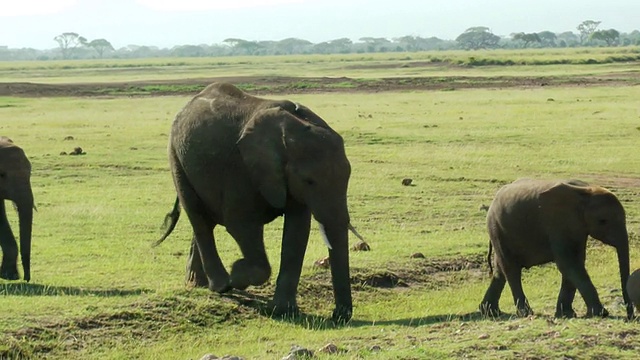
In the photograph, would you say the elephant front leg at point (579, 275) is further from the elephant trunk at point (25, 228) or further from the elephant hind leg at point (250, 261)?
the elephant trunk at point (25, 228)

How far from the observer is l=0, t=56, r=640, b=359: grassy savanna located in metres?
9.58

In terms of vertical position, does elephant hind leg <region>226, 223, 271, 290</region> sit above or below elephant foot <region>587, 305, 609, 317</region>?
above

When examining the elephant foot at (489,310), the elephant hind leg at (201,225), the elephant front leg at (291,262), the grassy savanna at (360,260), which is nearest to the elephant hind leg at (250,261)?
the elephant front leg at (291,262)

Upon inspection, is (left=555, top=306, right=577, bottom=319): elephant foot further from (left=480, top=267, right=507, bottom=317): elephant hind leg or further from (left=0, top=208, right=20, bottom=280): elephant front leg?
(left=0, top=208, right=20, bottom=280): elephant front leg

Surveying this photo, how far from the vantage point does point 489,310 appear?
1140 cm

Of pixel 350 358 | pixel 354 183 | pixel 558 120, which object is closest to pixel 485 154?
pixel 354 183

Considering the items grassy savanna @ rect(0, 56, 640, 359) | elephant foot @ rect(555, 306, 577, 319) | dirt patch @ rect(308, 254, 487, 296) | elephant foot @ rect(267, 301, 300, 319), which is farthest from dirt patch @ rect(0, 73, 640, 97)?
elephant foot @ rect(555, 306, 577, 319)

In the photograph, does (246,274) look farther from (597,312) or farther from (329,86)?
(329,86)

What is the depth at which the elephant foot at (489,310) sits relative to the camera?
37.1ft

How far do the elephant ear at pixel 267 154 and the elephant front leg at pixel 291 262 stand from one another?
25 cm

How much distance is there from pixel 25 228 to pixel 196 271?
6.56ft

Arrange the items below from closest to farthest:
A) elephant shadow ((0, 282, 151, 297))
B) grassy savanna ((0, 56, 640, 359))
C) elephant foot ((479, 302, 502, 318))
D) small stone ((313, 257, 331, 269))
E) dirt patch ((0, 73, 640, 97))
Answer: grassy savanna ((0, 56, 640, 359)) → elephant foot ((479, 302, 502, 318)) → elephant shadow ((0, 282, 151, 297)) → small stone ((313, 257, 331, 269)) → dirt patch ((0, 73, 640, 97))

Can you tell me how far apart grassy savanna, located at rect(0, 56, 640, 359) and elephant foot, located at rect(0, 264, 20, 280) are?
0.36 metres

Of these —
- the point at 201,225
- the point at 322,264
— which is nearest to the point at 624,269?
the point at 322,264
